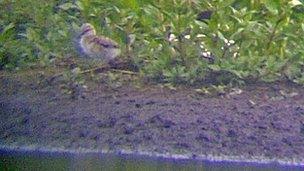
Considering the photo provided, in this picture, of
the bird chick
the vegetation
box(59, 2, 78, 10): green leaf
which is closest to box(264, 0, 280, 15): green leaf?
the vegetation

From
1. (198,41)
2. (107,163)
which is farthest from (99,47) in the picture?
(107,163)

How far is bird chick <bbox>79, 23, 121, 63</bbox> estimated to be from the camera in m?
6.34

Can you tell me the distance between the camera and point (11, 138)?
18.1 feet

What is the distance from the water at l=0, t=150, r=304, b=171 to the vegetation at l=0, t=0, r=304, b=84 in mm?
1088

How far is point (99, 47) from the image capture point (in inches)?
251

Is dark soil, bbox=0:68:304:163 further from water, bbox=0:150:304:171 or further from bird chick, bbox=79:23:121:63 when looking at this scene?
bird chick, bbox=79:23:121:63

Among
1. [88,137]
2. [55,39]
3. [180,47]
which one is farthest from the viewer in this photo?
[55,39]

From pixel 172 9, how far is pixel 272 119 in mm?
1314

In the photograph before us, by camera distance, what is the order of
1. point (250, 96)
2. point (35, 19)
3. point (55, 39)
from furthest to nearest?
point (35, 19) → point (55, 39) → point (250, 96)

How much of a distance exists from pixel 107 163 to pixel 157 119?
536 millimetres

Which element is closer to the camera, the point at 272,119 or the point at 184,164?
the point at 184,164

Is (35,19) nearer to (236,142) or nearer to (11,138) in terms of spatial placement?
(11,138)

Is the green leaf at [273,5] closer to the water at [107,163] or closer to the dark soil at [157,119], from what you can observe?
the dark soil at [157,119]

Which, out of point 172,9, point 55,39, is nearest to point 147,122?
point 172,9
